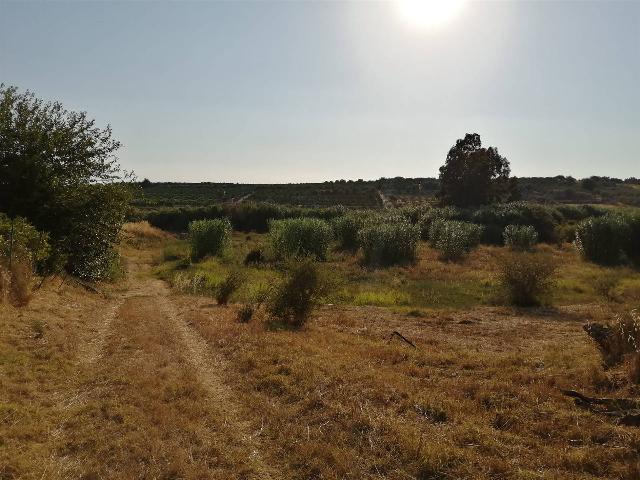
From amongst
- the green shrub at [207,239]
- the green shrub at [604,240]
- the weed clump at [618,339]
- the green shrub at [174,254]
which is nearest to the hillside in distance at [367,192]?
the green shrub at [174,254]

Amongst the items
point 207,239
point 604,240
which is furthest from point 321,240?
point 604,240

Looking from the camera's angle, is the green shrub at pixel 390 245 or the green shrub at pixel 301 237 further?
the green shrub at pixel 390 245

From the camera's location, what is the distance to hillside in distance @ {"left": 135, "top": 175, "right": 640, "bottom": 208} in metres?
82.0

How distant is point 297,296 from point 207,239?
69.6 feet

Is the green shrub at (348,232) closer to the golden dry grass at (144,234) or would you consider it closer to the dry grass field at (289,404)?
the golden dry grass at (144,234)

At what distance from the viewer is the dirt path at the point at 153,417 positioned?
550cm

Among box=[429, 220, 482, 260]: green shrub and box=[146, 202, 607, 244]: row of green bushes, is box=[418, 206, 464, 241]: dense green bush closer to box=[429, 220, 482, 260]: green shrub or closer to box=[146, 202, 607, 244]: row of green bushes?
box=[146, 202, 607, 244]: row of green bushes

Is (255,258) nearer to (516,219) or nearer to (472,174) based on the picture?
(516,219)

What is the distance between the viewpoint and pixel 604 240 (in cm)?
3628

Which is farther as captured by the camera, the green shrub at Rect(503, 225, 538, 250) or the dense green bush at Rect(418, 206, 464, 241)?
the dense green bush at Rect(418, 206, 464, 241)

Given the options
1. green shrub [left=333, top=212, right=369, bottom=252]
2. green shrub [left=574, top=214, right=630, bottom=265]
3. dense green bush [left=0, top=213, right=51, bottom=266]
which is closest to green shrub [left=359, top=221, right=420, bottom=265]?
green shrub [left=333, top=212, right=369, bottom=252]

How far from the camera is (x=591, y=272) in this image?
29719 millimetres

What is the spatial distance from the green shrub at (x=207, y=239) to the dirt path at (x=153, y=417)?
2306cm

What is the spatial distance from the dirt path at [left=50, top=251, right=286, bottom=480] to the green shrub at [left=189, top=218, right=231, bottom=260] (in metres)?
23.1
